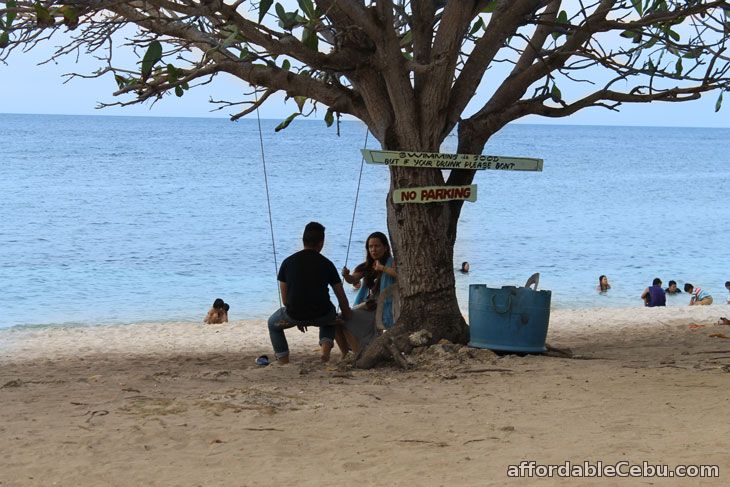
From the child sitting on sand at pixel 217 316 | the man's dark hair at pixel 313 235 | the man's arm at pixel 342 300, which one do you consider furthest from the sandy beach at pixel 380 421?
the child sitting on sand at pixel 217 316

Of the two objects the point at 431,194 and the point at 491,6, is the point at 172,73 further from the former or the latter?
the point at 491,6

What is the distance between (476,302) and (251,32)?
2.90 metres

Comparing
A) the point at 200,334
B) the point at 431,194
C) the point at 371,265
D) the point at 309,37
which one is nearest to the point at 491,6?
the point at 431,194

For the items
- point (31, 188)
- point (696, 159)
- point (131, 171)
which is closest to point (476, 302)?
point (31, 188)

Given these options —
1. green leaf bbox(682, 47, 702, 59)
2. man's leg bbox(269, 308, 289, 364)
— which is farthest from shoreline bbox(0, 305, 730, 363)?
green leaf bbox(682, 47, 702, 59)

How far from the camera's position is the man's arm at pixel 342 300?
859 cm

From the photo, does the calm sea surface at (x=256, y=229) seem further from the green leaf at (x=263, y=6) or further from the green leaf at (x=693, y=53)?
the green leaf at (x=263, y=6)

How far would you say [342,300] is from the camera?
28.5ft

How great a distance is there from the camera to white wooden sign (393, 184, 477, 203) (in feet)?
28.1

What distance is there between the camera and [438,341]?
8664 millimetres

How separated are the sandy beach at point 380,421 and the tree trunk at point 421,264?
0.38m

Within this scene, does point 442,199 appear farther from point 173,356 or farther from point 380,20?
point 173,356

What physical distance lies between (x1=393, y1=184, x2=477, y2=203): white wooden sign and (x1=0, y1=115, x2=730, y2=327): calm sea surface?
70 centimetres

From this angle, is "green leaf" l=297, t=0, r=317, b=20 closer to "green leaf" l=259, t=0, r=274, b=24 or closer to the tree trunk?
"green leaf" l=259, t=0, r=274, b=24
